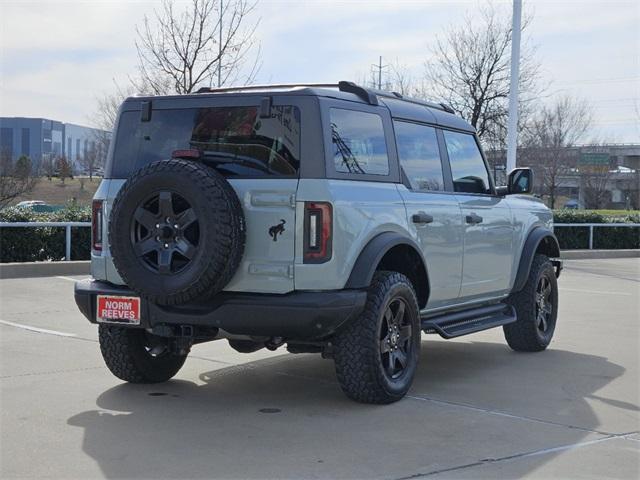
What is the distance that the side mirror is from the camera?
339 inches

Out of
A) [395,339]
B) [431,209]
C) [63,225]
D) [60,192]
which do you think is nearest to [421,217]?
[431,209]

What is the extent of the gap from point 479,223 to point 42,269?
28.9ft

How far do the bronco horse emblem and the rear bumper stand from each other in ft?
1.22

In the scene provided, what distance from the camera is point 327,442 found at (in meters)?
5.47

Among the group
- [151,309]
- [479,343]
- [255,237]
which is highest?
[255,237]

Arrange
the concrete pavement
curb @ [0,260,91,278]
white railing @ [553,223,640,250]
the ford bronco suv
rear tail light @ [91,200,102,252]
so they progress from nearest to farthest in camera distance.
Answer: the concrete pavement
the ford bronco suv
rear tail light @ [91,200,102,252]
curb @ [0,260,91,278]
white railing @ [553,223,640,250]

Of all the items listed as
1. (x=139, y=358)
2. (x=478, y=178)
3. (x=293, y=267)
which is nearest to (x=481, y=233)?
(x=478, y=178)

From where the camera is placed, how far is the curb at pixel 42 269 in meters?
14.3

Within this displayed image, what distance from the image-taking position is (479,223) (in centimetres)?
790

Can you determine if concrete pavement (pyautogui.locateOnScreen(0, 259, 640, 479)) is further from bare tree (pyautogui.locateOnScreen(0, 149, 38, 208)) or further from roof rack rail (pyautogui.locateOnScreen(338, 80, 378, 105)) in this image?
bare tree (pyautogui.locateOnScreen(0, 149, 38, 208))

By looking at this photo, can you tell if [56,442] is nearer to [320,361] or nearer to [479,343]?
[320,361]

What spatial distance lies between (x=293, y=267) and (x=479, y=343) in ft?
13.2

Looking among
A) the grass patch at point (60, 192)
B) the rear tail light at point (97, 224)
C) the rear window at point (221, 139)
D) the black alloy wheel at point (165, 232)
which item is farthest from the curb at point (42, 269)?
the grass patch at point (60, 192)

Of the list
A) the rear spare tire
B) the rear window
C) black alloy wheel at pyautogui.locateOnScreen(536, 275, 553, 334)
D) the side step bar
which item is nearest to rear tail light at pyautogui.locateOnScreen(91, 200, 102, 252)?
the rear window
